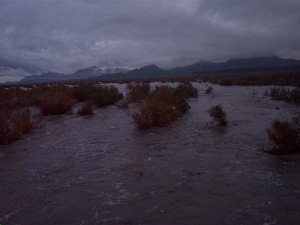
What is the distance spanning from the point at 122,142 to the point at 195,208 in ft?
21.7

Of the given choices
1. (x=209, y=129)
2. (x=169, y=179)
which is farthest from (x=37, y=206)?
(x=209, y=129)

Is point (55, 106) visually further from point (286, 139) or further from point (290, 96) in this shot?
point (290, 96)

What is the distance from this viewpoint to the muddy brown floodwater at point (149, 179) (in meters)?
6.41

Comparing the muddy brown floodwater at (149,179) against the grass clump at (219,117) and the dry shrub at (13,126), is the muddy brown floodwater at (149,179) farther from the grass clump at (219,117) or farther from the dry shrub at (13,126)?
the grass clump at (219,117)

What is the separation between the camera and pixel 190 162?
384 inches

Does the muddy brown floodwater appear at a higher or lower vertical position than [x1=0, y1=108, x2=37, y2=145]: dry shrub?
lower

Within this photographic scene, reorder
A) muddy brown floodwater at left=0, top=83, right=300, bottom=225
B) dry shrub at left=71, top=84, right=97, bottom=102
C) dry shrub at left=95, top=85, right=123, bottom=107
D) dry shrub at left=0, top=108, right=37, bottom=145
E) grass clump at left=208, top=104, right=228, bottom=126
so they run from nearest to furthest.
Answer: muddy brown floodwater at left=0, top=83, right=300, bottom=225
dry shrub at left=0, top=108, right=37, bottom=145
grass clump at left=208, top=104, right=228, bottom=126
dry shrub at left=95, top=85, right=123, bottom=107
dry shrub at left=71, top=84, right=97, bottom=102

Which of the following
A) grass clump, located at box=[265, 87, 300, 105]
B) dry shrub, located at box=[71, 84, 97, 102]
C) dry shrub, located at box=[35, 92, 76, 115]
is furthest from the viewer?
dry shrub, located at box=[71, 84, 97, 102]

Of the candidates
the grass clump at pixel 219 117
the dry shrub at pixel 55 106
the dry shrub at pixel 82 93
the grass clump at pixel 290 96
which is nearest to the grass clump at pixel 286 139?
the grass clump at pixel 219 117

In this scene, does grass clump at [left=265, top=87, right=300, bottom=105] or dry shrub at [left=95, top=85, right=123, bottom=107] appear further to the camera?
dry shrub at [left=95, top=85, right=123, bottom=107]

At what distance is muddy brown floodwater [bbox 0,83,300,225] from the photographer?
6.41 m

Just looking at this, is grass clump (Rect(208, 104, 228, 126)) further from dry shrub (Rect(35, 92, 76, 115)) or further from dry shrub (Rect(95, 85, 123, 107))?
dry shrub (Rect(95, 85, 123, 107))

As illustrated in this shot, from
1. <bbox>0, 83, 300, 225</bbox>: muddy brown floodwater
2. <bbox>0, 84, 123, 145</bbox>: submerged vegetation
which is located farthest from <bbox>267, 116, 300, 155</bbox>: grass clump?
<bbox>0, 84, 123, 145</bbox>: submerged vegetation

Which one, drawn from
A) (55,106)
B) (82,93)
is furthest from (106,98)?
(55,106)
